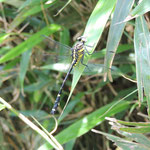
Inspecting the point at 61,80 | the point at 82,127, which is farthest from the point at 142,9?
the point at 61,80

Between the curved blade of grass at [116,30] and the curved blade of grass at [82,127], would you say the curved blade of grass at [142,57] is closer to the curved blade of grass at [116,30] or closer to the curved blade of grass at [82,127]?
the curved blade of grass at [116,30]

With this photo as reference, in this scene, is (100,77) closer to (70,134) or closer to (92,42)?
(70,134)

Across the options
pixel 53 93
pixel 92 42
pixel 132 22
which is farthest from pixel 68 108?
pixel 92 42

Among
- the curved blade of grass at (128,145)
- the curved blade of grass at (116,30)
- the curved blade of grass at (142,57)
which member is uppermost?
the curved blade of grass at (116,30)

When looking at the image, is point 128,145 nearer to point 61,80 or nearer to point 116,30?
point 116,30

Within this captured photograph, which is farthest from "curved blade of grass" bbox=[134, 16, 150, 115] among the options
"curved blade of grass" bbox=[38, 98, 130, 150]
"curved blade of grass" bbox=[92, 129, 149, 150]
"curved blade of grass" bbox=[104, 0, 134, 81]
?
"curved blade of grass" bbox=[38, 98, 130, 150]

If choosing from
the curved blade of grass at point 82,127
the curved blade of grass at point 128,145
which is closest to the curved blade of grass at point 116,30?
the curved blade of grass at point 128,145
